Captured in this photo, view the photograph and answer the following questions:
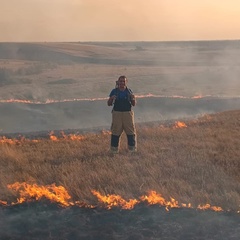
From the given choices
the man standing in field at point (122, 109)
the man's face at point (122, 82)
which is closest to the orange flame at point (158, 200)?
the man standing in field at point (122, 109)

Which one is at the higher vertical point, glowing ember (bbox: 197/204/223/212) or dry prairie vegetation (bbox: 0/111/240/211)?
dry prairie vegetation (bbox: 0/111/240/211)

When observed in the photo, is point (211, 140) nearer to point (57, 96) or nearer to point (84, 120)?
point (84, 120)

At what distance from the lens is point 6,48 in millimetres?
93312

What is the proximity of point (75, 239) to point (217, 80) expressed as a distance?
43.7m

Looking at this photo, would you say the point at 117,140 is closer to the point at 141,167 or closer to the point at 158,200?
the point at 141,167

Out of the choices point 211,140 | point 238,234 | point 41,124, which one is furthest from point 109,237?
point 41,124

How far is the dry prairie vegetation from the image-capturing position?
287 inches

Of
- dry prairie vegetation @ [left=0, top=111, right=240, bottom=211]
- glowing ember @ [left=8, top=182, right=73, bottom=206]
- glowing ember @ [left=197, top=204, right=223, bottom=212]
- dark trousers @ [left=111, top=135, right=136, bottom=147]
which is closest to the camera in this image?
glowing ember @ [left=197, top=204, right=223, bottom=212]

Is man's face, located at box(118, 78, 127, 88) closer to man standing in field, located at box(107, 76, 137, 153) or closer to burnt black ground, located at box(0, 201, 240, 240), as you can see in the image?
man standing in field, located at box(107, 76, 137, 153)

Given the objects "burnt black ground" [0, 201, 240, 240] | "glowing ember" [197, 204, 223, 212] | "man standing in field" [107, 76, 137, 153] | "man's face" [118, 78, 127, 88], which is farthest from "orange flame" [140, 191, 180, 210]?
"man's face" [118, 78, 127, 88]

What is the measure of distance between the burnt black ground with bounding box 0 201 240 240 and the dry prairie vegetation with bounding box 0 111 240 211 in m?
0.42

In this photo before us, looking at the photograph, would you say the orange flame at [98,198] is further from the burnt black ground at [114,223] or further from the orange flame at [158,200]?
the burnt black ground at [114,223]

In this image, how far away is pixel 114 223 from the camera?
6.30m

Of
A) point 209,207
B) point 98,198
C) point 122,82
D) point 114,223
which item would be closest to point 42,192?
point 98,198
